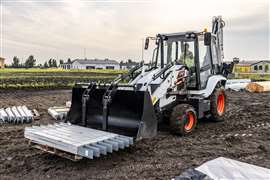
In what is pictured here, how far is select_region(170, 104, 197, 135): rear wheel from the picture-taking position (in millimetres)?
5668

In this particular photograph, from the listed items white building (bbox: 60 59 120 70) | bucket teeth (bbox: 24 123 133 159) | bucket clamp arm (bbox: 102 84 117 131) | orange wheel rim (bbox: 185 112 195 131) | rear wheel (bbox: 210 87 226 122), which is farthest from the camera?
white building (bbox: 60 59 120 70)

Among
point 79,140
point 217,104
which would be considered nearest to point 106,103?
point 79,140

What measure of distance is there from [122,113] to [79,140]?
1184 mm

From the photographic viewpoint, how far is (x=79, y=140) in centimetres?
406

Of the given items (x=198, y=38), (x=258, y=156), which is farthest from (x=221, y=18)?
(x=258, y=156)

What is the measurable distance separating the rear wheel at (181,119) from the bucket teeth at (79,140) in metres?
1.56

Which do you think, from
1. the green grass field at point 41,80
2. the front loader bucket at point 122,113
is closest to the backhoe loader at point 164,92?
the front loader bucket at point 122,113

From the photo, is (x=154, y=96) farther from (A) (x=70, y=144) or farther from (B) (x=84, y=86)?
(A) (x=70, y=144)

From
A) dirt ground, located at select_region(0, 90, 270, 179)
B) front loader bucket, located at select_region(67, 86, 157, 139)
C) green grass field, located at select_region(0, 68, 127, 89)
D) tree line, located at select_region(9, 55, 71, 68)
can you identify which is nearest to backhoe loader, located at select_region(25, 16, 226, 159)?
front loader bucket, located at select_region(67, 86, 157, 139)

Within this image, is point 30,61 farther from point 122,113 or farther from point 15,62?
point 122,113

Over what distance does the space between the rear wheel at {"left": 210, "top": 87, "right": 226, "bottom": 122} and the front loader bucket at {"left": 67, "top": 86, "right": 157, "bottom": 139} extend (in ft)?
8.79

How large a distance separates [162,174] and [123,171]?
0.59m

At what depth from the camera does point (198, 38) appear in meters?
6.52

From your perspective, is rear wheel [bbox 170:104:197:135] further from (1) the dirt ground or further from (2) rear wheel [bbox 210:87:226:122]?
(2) rear wheel [bbox 210:87:226:122]
